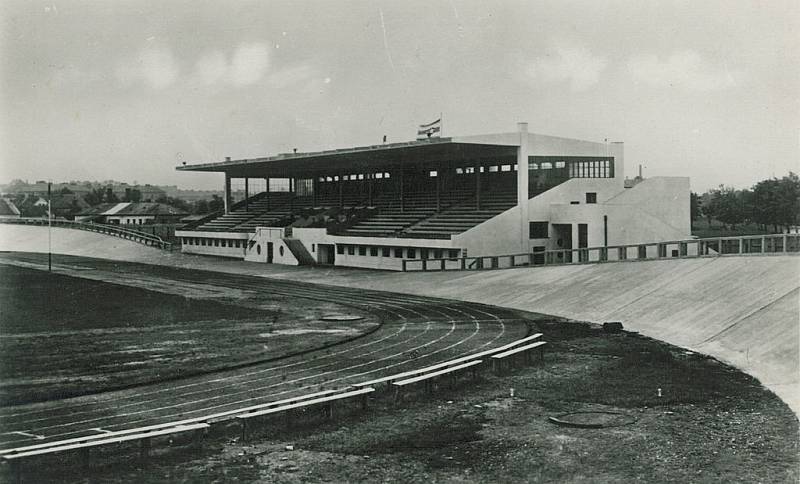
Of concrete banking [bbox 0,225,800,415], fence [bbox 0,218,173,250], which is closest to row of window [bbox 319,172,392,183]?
fence [bbox 0,218,173,250]

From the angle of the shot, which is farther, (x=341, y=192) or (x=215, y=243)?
(x=215, y=243)

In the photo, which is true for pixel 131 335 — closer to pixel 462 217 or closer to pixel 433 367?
pixel 433 367

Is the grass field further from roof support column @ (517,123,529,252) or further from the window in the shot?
the window

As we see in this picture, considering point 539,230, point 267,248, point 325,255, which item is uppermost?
point 539,230

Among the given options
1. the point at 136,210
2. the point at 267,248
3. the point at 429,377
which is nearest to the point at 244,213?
the point at 267,248

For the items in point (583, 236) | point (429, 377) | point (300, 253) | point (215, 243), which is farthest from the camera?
point (215, 243)

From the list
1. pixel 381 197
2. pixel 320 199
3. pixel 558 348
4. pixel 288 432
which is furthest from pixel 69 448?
pixel 320 199
